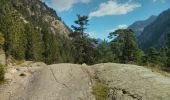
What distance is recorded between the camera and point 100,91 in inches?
588

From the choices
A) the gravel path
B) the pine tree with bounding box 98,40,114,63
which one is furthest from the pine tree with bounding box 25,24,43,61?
the gravel path

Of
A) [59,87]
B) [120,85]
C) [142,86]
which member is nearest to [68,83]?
[59,87]

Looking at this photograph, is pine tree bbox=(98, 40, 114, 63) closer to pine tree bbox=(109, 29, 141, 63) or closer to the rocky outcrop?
pine tree bbox=(109, 29, 141, 63)

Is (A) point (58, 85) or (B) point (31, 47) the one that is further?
(B) point (31, 47)

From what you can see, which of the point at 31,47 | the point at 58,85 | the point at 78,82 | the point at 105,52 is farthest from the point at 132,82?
the point at 31,47

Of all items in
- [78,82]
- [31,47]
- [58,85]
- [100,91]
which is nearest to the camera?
[100,91]

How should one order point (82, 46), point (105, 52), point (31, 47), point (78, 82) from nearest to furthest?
point (78, 82), point (82, 46), point (105, 52), point (31, 47)

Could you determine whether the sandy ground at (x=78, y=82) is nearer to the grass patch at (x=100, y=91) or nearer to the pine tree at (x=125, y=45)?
the grass patch at (x=100, y=91)

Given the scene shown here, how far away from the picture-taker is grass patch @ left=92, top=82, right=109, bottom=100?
47.3 ft

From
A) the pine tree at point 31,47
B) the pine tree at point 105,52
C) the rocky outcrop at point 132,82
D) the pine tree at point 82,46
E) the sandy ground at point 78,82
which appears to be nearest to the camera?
the rocky outcrop at point 132,82

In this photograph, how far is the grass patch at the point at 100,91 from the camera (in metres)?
14.4

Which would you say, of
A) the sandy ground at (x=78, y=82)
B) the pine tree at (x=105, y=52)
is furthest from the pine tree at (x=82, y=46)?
the sandy ground at (x=78, y=82)

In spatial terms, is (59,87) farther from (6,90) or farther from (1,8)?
(1,8)

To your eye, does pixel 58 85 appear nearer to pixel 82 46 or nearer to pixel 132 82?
pixel 132 82
